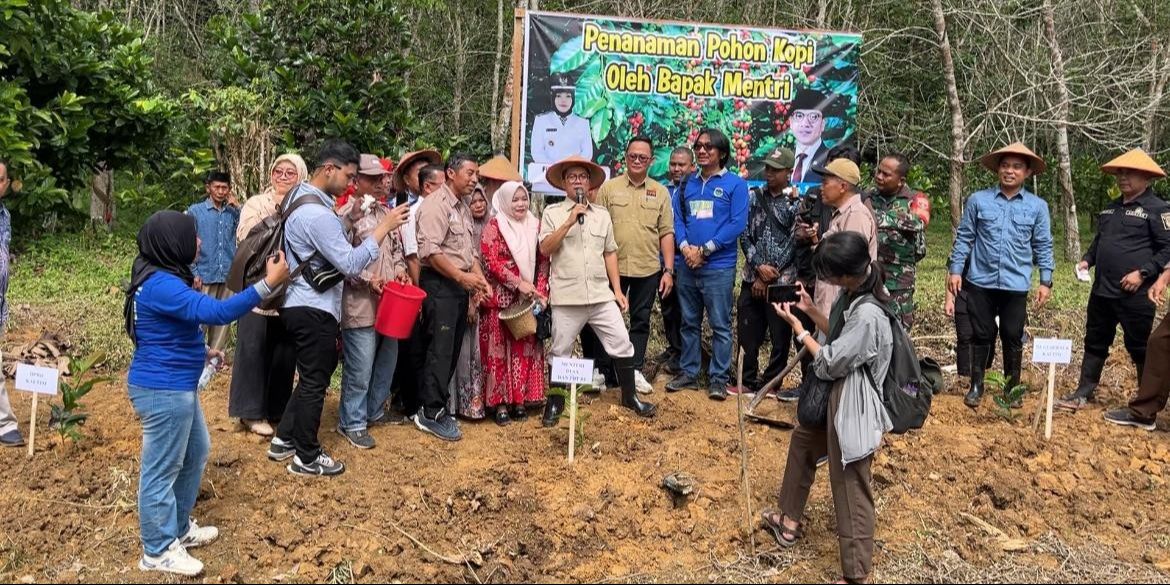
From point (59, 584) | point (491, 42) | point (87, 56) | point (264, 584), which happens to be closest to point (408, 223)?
point (264, 584)

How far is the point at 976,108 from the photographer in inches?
574

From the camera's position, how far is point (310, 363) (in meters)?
4.12

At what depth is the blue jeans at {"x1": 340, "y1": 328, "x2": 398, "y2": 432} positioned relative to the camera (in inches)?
179

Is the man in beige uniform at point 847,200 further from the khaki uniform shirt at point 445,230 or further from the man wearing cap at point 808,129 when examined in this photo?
the man wearing cap at point 808,129

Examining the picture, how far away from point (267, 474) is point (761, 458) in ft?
8.90

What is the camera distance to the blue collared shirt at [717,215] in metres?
5.65

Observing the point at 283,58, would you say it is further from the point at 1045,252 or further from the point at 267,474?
the point at 1045,252

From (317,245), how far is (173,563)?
5.00 feet

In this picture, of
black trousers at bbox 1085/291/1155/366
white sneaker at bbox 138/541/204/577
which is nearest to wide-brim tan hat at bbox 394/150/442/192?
white sneaker at bbox 138/541/204/577

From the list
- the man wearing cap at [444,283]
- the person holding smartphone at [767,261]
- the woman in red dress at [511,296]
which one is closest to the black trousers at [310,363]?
the man wearing cap at [444,283]

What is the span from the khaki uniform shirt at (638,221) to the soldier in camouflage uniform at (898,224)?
136 centimetres

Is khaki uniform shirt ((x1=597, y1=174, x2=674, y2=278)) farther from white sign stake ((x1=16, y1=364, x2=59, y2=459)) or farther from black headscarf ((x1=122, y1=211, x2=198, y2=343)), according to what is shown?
white sign stake ((x1=16, y1=364, x2=59, y2=459))

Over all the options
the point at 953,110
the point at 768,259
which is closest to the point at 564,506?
the point at 768,259

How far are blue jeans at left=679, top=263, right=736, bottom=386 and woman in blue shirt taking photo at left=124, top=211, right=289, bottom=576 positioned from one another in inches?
125
